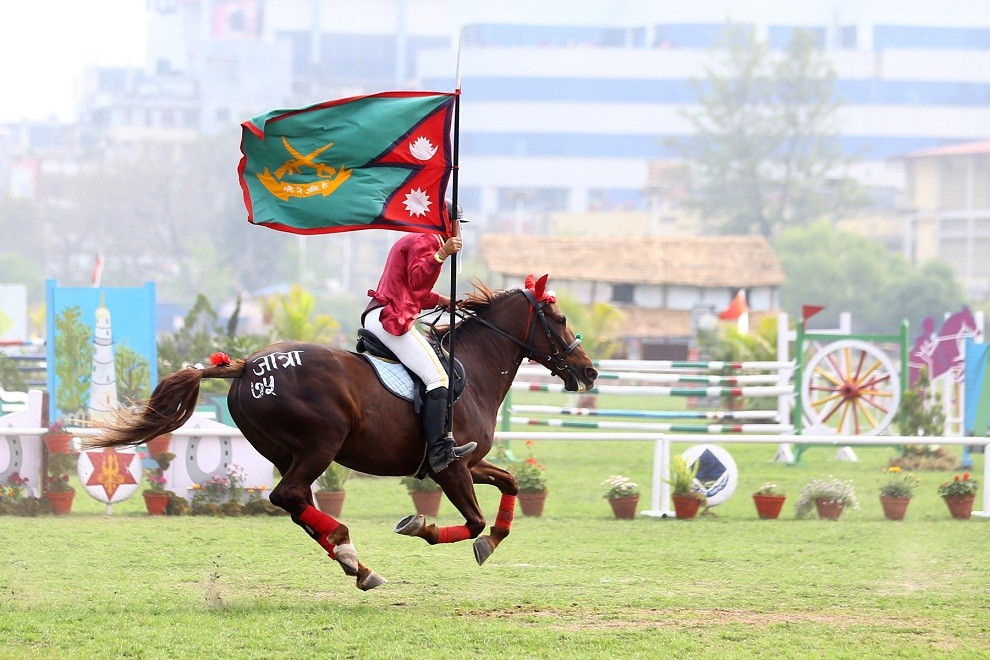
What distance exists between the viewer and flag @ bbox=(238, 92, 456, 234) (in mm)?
8016

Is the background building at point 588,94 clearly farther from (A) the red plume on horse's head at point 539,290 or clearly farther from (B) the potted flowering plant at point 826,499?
(A) the red plume on horse's head at point 539,290

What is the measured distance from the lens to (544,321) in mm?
8844

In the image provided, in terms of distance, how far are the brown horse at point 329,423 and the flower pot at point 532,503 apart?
4221 mm

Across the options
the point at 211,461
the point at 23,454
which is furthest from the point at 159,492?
the point at 23,454

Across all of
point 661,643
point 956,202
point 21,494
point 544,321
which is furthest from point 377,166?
point 956,202

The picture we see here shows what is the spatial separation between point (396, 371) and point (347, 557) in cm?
118

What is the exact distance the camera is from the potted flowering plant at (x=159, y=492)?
40.2ft

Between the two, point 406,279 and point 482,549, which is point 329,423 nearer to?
point 406,279

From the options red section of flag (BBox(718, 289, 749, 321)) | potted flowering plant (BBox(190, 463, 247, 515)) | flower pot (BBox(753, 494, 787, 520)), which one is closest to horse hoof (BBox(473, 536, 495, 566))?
potted flowering plant (BBox(190, 463, 247, 515))

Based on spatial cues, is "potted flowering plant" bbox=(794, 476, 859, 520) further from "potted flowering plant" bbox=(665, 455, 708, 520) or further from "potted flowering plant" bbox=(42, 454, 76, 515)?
"potted flowering plant" bbox=(42, 454, 76, 515)

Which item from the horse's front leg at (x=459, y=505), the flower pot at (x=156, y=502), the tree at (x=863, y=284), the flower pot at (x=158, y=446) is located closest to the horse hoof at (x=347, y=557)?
the horse's front leg at (x=459, y=505)

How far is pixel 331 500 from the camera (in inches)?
495

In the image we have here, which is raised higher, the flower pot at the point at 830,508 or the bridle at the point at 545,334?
the bridle at the point at 545,334

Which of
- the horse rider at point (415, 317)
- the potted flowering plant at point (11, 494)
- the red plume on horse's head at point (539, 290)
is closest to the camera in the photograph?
the horse rider at point (415, 317)
